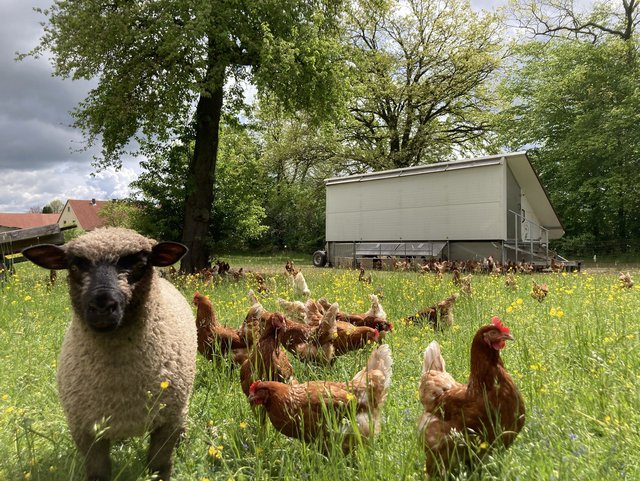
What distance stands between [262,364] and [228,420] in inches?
20.0

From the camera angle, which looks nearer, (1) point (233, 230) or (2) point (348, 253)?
(1) point (233, 230)

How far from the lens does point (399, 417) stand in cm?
348

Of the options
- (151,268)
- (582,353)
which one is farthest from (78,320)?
(582,353)

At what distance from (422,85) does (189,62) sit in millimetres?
21828

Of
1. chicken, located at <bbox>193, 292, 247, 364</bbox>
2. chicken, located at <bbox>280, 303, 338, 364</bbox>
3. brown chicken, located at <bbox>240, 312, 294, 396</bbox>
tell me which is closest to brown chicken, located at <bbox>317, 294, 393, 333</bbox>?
chicken, located at <bbox>280, 303, 338, 364</bbox>

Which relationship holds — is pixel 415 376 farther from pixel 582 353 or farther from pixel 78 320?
pixel 78 320

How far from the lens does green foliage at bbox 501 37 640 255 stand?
30438 mm

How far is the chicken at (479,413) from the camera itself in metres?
2.58

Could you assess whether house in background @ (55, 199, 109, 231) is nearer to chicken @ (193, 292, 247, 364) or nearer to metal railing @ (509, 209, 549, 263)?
metal railing @ (509, 209, 549, 263)

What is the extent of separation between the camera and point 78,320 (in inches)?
119

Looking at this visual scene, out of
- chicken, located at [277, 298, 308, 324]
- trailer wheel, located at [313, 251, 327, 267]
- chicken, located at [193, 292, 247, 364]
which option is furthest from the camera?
trailer wheel, located at [313, 251, 327, 267]

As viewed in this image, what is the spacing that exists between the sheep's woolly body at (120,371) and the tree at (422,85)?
2974 centimetres

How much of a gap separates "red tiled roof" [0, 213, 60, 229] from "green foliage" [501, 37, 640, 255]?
79.7m

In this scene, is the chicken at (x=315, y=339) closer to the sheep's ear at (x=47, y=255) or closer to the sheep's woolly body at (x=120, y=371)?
the sheep's woolly body at (x=120, y=371)
